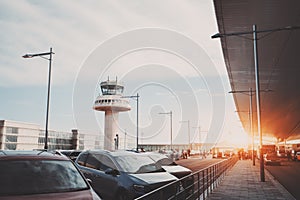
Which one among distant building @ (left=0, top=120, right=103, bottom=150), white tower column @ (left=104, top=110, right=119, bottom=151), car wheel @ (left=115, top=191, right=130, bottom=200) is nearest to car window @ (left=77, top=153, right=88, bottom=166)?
car wheel @ (left=115, top=191, right=130, bottom=200)

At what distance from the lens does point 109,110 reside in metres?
59.1

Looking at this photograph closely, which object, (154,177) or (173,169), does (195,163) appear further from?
(154,177)

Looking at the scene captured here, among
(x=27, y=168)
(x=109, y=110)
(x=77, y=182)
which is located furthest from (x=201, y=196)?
(x=109, y=110)

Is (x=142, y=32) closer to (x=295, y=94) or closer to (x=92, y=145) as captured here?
(x=295, y=94)

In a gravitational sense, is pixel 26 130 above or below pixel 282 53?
below

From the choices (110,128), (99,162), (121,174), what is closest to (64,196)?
(121,174)

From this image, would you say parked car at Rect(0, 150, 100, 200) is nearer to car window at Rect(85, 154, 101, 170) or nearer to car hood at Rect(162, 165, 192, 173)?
car window at Rect(85, 154, 101, 170)

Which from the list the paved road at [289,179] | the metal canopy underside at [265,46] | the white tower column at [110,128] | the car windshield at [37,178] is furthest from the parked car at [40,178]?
the white tower column at [110,128]

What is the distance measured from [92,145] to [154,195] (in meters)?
75.8

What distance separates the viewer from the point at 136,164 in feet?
31.7

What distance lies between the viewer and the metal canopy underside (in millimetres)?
17578

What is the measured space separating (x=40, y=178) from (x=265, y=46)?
23.5 metres

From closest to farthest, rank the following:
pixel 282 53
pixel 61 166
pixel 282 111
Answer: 1. pixel 61 166
2. pixel 282 53
3. pixel 282 111

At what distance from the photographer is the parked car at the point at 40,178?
4.94 metres
